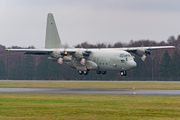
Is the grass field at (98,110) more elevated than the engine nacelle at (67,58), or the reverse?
the engine nacelle at (67,58)

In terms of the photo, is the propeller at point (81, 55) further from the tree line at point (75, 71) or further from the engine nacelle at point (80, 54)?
the tree line at point (75, 71)

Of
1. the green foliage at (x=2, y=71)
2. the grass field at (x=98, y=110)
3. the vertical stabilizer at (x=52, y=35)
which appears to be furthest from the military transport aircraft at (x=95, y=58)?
the green foliage at (x=2, y=71)

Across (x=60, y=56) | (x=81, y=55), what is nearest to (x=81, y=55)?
(x=81, y=55)

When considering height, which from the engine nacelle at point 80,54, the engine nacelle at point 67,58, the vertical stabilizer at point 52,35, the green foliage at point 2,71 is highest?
the vertical stabilizer at point 52,35

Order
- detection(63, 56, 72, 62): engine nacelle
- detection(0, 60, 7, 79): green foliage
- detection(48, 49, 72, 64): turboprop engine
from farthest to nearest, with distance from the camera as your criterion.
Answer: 1. detection(0, 60, 7, 79): green foliage
2. detection(63, 56, 72, 62): engine nacelle
3. detection(48, 49, 72, 64): turboprop engine

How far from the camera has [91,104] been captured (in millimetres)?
36000

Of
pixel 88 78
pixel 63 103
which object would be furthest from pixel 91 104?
pixel 88 78

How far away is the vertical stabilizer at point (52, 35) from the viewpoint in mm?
68438

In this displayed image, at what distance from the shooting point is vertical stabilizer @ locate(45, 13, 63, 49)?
68.4 metres

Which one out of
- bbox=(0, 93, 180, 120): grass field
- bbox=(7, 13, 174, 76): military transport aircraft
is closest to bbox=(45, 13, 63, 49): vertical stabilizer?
bbox=(7, 13, 174, 76): military transport aircraft

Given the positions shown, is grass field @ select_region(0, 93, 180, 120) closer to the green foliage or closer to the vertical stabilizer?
the vertical stabilizer

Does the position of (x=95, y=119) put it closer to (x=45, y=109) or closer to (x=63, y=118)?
(x=63, y=118)

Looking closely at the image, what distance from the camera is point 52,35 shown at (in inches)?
2694

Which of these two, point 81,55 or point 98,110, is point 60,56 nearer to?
point 81,55
